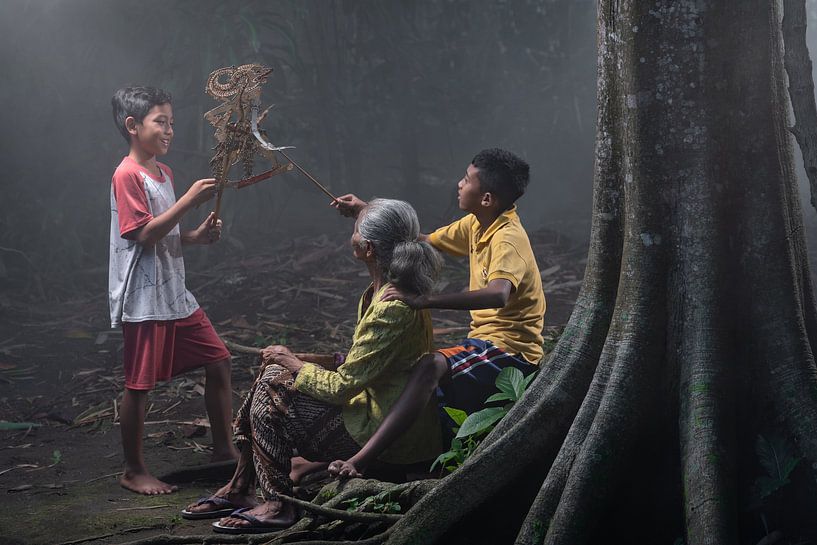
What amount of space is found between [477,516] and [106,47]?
8.85 m

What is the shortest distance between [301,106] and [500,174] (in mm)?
7078

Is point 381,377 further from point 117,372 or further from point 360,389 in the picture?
point 117,372

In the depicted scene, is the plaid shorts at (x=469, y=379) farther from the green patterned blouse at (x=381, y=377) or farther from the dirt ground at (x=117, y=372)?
the dirt ground at (x=117, y=372)

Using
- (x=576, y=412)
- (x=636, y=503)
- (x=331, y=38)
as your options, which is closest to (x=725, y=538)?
(x=636, y=503)

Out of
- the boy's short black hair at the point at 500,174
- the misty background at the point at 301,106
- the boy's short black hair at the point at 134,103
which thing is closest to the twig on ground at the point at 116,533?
the boy's short black hair at the point at 134,103

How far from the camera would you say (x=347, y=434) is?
11.9 feet

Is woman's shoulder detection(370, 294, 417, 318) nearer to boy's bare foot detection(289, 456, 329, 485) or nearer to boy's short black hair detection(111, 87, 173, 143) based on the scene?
boy's bare foot detection(289, 456, 329, 485)

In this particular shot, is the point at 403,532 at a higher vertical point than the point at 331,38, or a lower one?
lower

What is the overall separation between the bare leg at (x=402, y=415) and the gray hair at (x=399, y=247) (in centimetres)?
31

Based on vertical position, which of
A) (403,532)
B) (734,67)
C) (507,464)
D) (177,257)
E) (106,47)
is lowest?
(403,532)

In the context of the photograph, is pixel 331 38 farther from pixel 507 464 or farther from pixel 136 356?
pixel 507 464

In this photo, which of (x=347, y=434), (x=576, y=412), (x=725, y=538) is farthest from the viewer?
(x=347, y=434)

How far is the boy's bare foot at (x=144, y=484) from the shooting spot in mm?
4266

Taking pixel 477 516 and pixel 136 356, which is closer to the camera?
pixel 477 516
